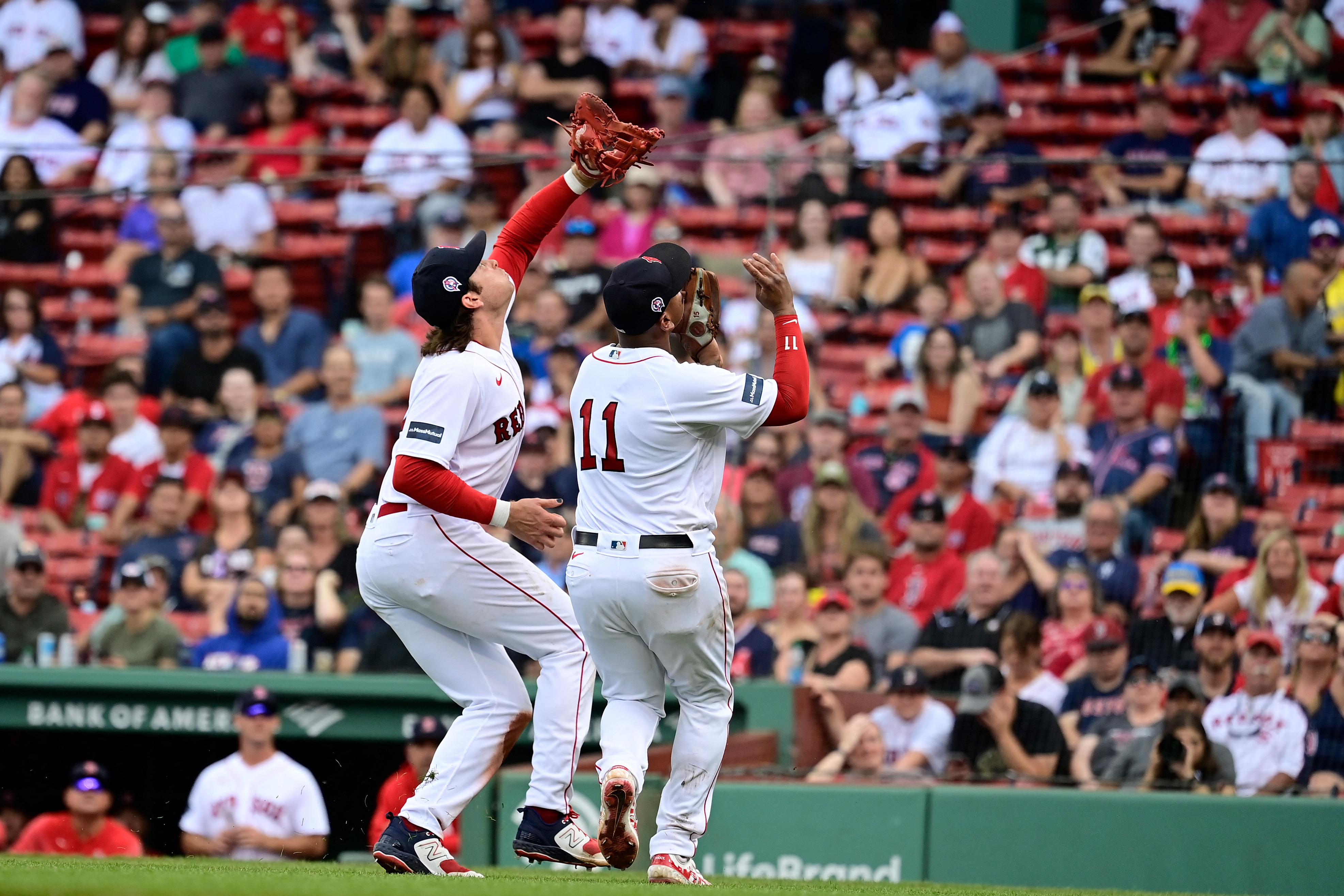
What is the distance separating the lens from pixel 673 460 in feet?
19.2

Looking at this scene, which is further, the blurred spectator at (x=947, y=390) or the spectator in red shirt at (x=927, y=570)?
the blurred spectator at (x=947, y=390)

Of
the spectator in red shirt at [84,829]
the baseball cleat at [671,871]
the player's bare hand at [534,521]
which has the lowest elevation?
the spectator in red shirt at [84,829]

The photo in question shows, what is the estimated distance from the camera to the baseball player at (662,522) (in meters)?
5.77

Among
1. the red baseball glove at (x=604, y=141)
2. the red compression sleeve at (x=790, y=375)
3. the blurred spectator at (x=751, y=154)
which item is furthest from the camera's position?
the blurred spectator at (x=751, y=154)

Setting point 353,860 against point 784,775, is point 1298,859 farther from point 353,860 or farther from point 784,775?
point 353,860

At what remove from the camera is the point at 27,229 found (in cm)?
1384

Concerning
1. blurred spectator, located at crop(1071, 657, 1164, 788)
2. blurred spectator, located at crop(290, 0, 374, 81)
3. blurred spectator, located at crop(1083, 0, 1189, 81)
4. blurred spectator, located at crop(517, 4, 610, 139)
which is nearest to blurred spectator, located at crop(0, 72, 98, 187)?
blurred spectator, located at crop(290, 0, 374, 81)

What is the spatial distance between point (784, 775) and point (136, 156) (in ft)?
27.2

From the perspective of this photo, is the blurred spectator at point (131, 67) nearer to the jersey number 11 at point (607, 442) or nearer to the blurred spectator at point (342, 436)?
the blurred spectator at point (342, 436)

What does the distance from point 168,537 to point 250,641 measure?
1377 mm

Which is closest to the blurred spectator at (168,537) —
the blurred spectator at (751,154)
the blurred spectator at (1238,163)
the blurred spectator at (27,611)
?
the blurred spectator at (27,611)

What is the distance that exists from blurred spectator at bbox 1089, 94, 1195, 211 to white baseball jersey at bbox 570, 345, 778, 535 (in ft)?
13.8

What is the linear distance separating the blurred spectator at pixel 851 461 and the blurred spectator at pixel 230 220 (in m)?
4.80

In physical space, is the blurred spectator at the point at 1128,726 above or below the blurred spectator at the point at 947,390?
below
